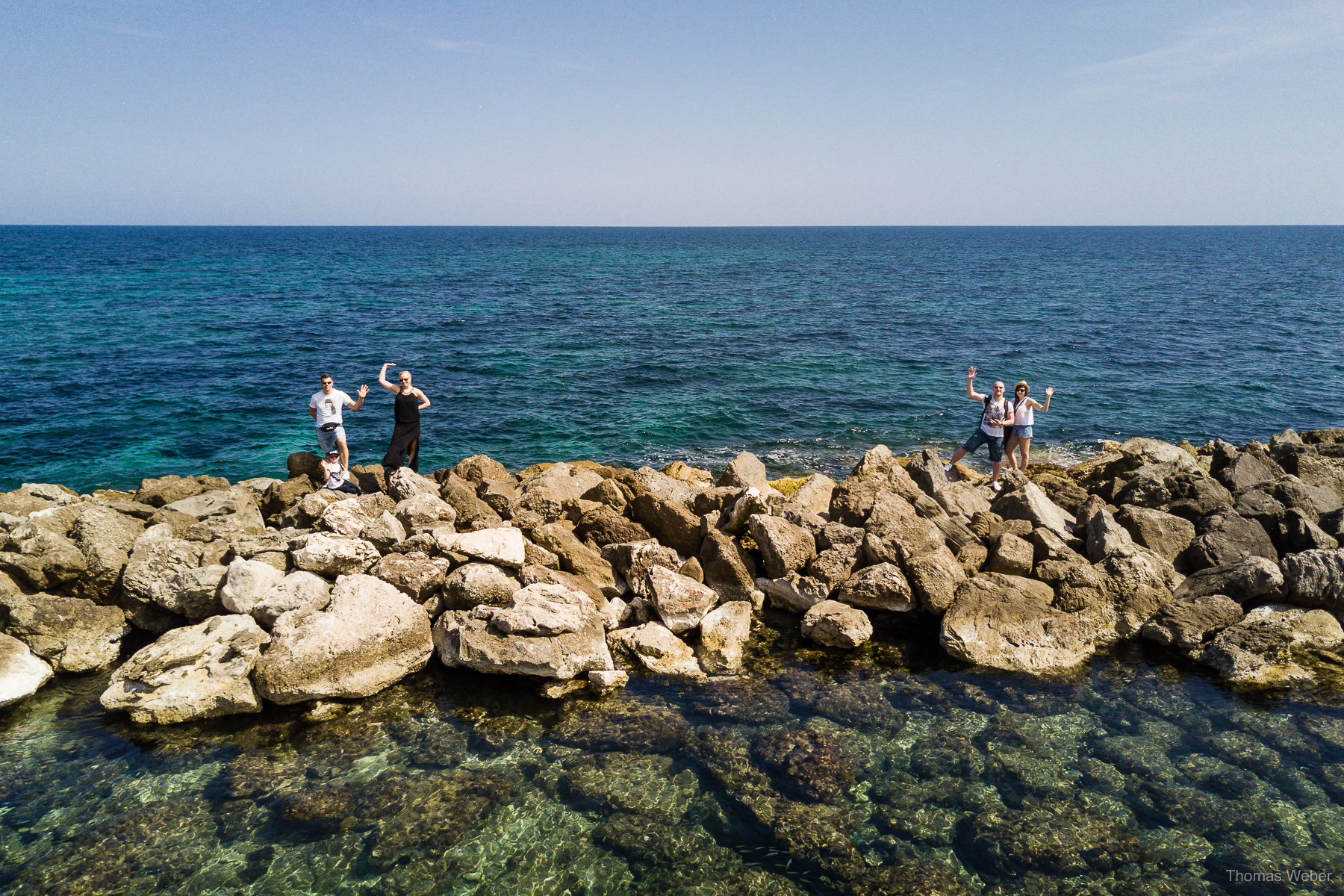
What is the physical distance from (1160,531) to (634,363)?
26.4 metres

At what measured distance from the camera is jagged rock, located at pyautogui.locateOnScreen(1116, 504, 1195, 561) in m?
12.3

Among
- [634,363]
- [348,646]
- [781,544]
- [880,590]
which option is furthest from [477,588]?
[634,363]

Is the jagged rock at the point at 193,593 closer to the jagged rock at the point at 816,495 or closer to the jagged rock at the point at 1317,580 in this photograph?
the jagged rock at the point at 816,495

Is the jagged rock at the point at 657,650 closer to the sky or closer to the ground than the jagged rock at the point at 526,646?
closer to the ground

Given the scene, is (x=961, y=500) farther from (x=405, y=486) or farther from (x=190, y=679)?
(x=190, y=679)

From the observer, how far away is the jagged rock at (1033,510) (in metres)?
12.9

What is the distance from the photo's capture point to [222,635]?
32.2 ft

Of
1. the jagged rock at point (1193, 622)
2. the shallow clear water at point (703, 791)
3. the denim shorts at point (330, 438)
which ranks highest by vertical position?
the denim shorts at point (330, 438)

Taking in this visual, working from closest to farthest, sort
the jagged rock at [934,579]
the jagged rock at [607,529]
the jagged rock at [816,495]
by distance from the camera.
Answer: the jagged rock at [934,579] → the jagged rock at [607,529] → the jagged rock at [816,495]

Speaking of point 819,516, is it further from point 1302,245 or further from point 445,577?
point 1302,245

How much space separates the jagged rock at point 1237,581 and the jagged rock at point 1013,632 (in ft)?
6.36

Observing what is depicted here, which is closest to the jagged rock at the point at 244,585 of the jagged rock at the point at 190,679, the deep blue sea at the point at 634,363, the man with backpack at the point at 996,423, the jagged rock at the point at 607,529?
the jagged rock at the point at 190,679

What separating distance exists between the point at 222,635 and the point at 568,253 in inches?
4870

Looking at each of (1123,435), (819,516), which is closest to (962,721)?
(819,516)
